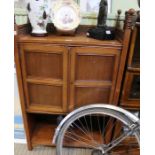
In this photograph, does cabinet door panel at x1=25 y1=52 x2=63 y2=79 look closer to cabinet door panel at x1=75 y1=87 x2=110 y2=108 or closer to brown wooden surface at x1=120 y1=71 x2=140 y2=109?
cabinet door panel at x1=75 y1=87 x2=110 y2=108

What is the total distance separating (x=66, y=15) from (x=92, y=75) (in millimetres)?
438

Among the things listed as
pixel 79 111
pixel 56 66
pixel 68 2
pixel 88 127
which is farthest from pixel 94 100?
pixel 68 2

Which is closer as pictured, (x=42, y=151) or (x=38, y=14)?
(x=38, y=14)

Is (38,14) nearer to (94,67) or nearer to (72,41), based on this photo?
(72,41)

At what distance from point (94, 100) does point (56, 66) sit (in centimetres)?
38

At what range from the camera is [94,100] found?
1.33 metres

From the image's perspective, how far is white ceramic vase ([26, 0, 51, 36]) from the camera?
3.78 ft

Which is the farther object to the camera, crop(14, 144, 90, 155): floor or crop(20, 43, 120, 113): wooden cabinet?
crop(14, 144, 90, 155): floor

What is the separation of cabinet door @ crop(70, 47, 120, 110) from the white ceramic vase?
28 cm

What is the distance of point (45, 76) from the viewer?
1.27 meters

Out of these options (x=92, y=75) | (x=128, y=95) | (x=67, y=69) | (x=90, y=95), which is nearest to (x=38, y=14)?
(x=67, y=69)

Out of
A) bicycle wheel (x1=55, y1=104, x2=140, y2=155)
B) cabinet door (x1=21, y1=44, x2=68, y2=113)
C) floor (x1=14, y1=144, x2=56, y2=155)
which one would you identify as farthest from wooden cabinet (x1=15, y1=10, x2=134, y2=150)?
floor (x1=14, y1=144, x2=56, y2=155)
